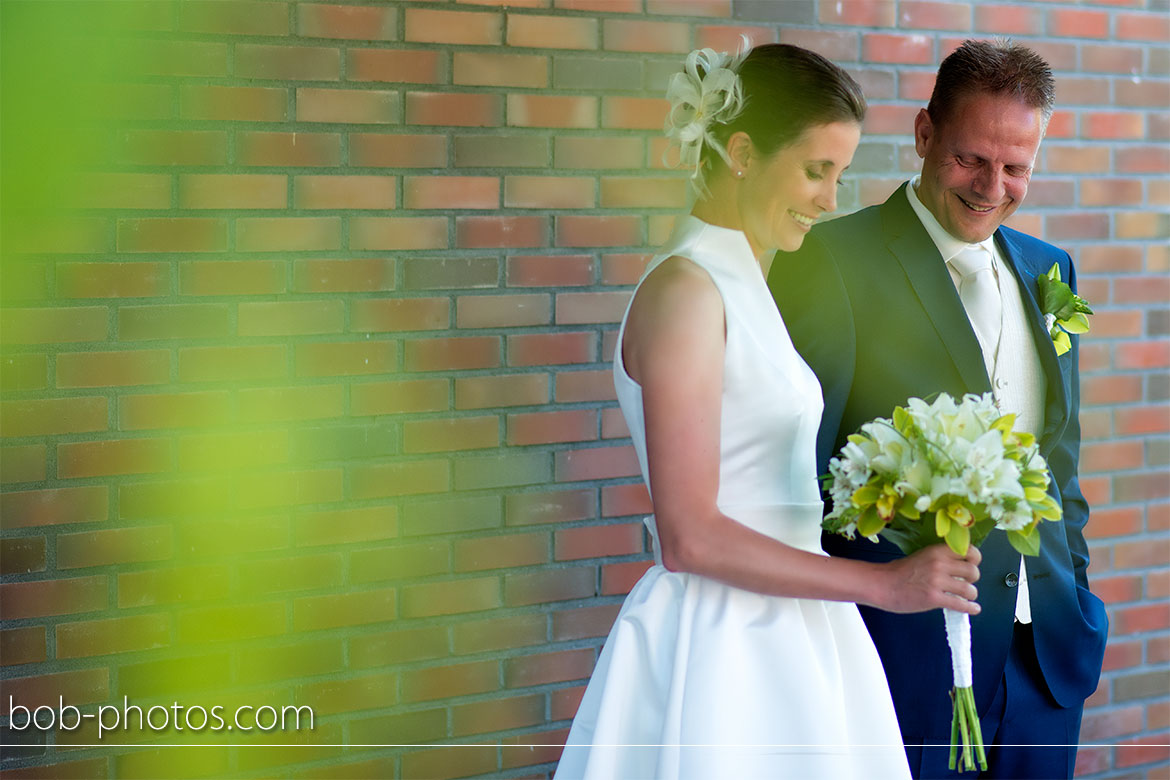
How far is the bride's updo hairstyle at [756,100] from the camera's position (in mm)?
2158

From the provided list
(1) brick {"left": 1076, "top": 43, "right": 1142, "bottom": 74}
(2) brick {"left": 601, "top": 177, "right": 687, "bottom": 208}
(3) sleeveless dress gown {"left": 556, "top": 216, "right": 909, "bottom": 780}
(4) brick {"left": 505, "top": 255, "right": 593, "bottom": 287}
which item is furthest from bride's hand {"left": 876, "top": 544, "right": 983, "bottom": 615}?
(1) brick {"left": 1076, "top": 43, "right": 1142, "bottom": 74}

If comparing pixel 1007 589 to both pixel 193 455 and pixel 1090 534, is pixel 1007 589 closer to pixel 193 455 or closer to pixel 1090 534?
pixel 1090 534

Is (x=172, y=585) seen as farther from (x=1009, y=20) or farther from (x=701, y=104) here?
(x=1009, y=20)

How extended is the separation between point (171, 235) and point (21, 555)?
76cm

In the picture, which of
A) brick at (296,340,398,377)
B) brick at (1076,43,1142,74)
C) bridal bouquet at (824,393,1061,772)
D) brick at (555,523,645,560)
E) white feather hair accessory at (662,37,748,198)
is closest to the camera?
bridal bouquet at (824,393,1061,772)

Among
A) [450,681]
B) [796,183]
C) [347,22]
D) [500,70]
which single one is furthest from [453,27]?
[450,681]

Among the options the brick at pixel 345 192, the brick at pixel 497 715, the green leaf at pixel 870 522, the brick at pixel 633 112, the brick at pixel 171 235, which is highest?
the brick at pixel 633 112

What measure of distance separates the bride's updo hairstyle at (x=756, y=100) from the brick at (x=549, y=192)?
2.34 ft

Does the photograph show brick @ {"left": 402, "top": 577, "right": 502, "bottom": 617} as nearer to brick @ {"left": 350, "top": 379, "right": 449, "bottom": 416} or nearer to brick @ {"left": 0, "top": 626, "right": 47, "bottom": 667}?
brick @ {"left": 350, "top": 379, "right": 449, "bottom": 416}

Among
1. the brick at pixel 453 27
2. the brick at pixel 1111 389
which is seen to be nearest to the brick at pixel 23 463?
the brick at pixel 453 27

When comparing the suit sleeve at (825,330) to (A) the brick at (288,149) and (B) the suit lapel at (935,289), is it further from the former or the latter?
(A) the brick at (288,149)

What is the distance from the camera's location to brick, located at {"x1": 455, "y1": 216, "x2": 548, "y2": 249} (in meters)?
2.89

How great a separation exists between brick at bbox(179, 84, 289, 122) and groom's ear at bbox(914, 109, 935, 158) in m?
1.44

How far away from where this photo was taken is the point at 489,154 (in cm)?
290
